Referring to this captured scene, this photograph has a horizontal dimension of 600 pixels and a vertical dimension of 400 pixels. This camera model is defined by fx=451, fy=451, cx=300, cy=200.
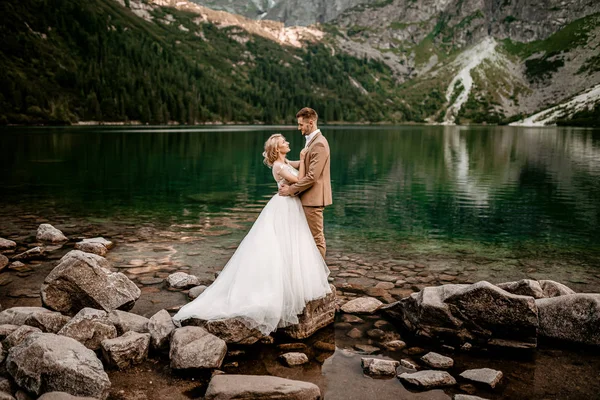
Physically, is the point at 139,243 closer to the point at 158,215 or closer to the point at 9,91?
the point at 158,215

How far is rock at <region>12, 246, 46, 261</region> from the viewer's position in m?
15.2

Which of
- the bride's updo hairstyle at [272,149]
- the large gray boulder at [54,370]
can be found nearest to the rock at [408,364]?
the bride's updo hairstyle at [272,149]

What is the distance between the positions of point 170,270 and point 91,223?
1005 cm

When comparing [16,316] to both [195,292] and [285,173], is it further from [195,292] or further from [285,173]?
[285,173]

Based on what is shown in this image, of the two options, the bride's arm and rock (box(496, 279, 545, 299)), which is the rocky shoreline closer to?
rock (box(496, 279, 545, 299))

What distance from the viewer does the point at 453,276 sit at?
1478 centimetres

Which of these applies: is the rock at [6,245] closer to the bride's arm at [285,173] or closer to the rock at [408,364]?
the bride's arm at [285,173]

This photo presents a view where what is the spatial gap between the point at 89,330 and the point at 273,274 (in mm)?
3623

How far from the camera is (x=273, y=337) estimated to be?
9547 mm

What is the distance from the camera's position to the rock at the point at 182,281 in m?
12.7

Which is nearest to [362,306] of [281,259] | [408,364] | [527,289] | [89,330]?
[408,364]

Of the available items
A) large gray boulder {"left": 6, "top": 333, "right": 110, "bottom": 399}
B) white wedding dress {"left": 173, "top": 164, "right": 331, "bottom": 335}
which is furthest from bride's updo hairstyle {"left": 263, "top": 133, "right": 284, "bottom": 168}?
large gray boulder {"left": 6, "top": 333, "right": 110, "bottom": 399}

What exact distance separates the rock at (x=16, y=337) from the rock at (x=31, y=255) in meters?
7.99

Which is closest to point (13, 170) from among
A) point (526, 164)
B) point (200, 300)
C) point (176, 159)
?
point (176, 159)
